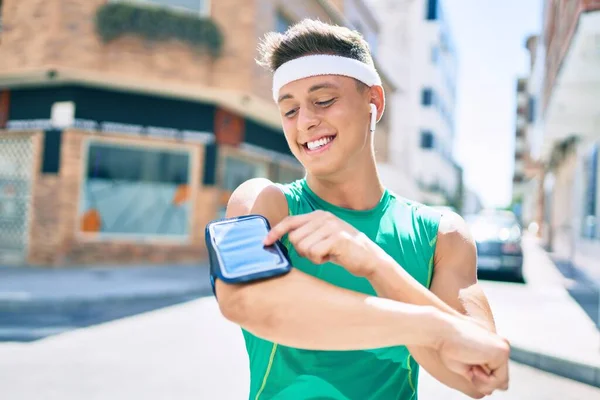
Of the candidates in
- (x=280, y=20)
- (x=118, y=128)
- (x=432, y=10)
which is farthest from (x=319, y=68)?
(x=432, y=10)

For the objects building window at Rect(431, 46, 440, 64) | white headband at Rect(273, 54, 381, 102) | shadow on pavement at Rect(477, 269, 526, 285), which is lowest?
shadow on pavement at Rect(477, 269, 526, 285)

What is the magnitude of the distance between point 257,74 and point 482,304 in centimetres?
1259

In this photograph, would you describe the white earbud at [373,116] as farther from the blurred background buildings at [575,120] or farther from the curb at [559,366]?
the blurred background buildings at [575,120]

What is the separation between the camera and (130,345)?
5.37 meters

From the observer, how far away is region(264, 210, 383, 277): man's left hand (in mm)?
974

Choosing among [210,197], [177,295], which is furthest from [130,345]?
[210,197]

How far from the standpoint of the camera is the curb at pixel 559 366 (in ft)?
16.0

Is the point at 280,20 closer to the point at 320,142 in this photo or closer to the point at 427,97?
the point at 320,142

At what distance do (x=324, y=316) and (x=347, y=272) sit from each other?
25 cm

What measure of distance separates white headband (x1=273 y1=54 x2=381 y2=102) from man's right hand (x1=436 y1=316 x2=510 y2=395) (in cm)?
58

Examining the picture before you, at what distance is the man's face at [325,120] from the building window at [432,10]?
4134 centimetres

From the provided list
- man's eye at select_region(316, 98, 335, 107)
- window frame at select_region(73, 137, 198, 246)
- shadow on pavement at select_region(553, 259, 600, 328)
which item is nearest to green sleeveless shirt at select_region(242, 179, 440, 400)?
man's eye at select_region(316, 98, 335, 107)

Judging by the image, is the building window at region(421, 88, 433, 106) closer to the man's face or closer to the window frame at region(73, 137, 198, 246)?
the window frame at region(73, 137, 198, 246)

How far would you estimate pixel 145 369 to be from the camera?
4.54m
